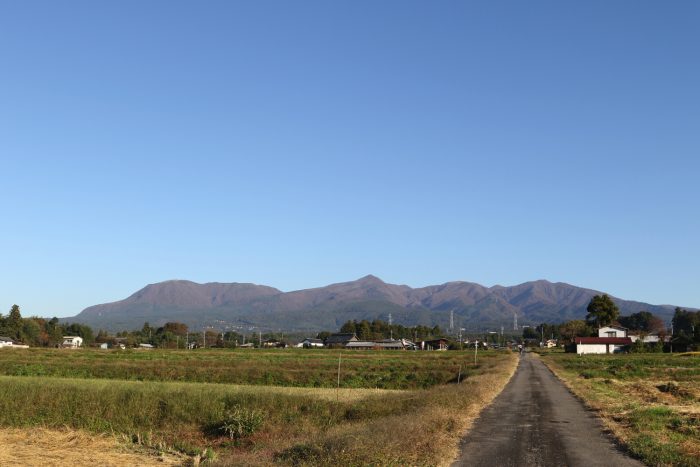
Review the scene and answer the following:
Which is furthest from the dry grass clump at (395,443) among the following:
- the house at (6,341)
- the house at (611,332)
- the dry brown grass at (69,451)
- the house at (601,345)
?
the house at (6,341)

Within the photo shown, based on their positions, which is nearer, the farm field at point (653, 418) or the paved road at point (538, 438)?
the paved road at point (538, 438)

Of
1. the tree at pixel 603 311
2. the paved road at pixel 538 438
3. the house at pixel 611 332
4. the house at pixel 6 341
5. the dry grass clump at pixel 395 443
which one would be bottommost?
the house at pixel 6 341

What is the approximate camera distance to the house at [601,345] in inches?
5320

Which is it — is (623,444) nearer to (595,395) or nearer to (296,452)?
(296,452)

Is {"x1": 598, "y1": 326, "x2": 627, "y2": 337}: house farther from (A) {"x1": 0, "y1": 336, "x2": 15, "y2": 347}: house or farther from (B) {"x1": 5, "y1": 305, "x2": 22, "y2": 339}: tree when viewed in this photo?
(B) {"x1": 5, "y1": 305, "x2": 22, "y2": 339}: tree

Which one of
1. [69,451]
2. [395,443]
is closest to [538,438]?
[395,443]

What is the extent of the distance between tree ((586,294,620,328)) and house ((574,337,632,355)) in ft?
70.6

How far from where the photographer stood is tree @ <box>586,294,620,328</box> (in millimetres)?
164000

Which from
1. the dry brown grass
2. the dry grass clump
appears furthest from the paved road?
the dry brown grass

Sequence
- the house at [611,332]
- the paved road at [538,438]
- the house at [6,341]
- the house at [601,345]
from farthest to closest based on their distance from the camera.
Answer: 1. the house at [611,332]
2. the house at [6,341]
3. the house at [601,345]
4. the paved road at [538,438]

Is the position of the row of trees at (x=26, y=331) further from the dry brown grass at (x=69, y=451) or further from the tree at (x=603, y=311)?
the dry brown grass at (x=69, y=451)

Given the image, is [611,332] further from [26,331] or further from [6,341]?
[26,331]

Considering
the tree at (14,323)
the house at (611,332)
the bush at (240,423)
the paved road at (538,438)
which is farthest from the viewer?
the tree at (14,323)

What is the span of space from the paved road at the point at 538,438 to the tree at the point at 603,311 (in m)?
141
